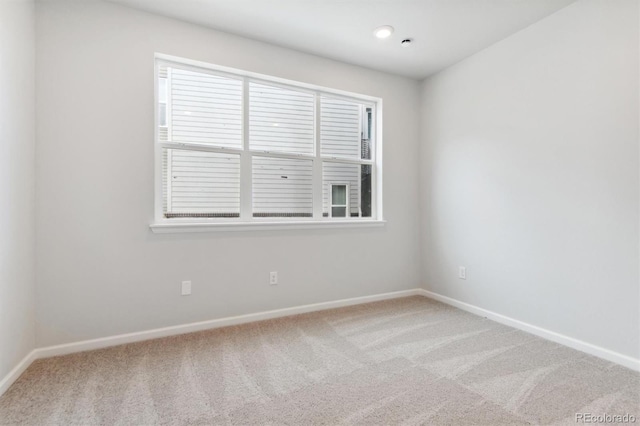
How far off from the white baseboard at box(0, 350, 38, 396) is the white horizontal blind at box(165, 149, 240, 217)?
1.26 metres

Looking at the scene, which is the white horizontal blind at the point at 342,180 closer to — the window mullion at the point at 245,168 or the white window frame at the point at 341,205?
the white window frame at the point at 341,205

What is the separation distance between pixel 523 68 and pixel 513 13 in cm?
45

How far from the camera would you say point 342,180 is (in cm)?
337

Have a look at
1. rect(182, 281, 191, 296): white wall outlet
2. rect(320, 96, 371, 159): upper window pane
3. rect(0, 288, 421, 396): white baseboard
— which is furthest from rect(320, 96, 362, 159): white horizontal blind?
rect(182, 281, 191, 296): white wall outlet

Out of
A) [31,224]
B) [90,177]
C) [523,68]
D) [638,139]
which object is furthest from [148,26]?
[638,139]

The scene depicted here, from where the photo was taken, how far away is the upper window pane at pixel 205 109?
2609 mm

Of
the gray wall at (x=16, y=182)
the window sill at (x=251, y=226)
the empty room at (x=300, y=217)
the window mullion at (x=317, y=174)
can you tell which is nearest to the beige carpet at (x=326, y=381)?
the empty room at (x=300, y=217)

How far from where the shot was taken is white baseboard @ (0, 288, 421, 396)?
6.37 feet

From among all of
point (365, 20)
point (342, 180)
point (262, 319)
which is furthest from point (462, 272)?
point (365, 20)

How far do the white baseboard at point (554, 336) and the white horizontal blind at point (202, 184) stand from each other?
2.49m

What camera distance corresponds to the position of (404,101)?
3.58m

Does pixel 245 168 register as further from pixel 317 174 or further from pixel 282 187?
pixel 317 174

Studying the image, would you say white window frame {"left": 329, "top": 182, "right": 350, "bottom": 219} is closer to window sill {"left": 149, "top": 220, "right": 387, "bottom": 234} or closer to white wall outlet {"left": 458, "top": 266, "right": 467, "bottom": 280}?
window sill {"left": 149, "top": 220, "right": 387, "bottom": 234}

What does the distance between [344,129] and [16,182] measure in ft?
8.96
